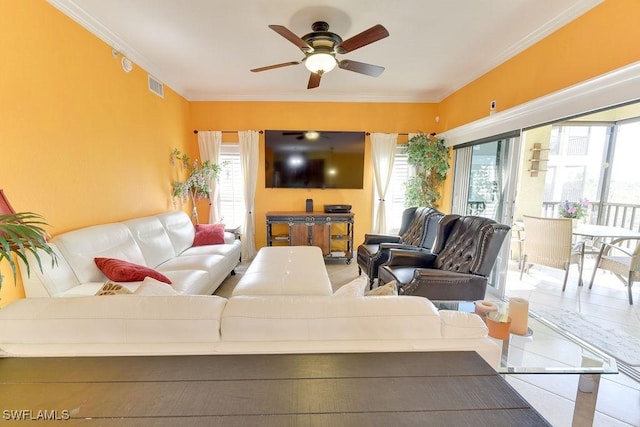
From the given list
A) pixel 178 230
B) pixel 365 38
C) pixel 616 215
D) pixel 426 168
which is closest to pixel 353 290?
pixel 365 38

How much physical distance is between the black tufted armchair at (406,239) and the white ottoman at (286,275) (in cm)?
65

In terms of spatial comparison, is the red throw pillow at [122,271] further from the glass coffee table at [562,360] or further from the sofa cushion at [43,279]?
the glass coffee table at [562,360]

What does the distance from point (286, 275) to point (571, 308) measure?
3090 millimetres

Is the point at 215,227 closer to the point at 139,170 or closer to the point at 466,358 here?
the point at 139,170

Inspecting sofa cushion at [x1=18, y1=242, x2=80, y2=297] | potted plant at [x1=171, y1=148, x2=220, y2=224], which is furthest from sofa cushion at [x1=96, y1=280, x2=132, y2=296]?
potted plant at [x1=171, y1=148, x2=220, y2=224]

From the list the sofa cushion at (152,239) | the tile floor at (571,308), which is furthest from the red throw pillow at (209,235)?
the tile floor at (571,308)

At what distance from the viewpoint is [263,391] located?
797 mm

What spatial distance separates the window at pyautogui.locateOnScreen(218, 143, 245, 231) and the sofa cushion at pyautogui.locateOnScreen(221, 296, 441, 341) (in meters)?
3.81

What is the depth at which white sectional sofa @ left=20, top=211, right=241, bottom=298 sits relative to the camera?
6.25 feet

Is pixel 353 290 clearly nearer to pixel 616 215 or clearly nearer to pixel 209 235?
pixel 209 235

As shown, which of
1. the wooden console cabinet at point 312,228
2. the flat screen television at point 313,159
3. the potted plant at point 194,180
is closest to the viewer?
the potted plant at point 194,180

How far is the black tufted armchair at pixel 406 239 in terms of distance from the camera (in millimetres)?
3213

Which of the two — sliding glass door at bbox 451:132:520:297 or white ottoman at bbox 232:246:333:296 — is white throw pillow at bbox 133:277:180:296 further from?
sliding glass door at bbox 451:132:520:297

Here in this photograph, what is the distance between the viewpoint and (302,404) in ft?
2.46
